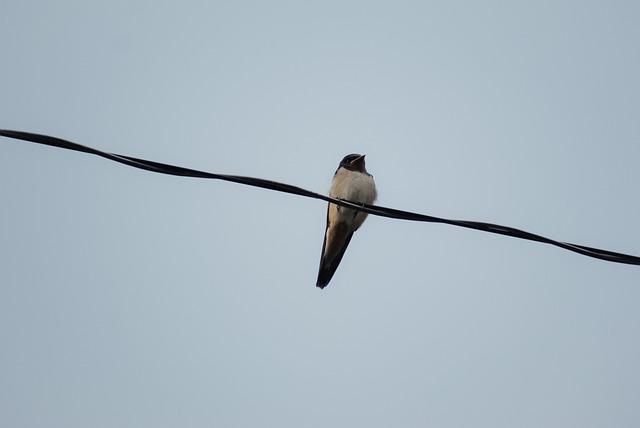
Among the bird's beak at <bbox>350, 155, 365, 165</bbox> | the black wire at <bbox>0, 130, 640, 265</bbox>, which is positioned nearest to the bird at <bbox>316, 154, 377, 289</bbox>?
the bird's beak at <bbox>350, 155, 365, 165</bbox>

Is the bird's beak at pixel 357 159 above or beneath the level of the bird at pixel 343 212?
above

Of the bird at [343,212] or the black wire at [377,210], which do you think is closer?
the black wire at [377,210]

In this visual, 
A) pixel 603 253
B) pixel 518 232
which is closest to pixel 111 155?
pixel 518 232

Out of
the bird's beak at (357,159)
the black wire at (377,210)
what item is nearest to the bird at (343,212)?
the bird's beak at (357,159)

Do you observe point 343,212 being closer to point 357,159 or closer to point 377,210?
point 357,159

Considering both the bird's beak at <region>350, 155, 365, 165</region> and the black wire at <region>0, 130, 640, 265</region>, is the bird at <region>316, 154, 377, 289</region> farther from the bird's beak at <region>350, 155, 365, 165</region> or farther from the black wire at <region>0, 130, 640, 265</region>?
the black wire at <region>0, 130, 640, 265</region>

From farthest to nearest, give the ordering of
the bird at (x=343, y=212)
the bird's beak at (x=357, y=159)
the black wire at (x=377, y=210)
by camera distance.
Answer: the bird's beak at (x=357, y=159) → the bird at (x=343, y=212) → the black wire at (x=377, y=210)

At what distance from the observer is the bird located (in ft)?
30.9

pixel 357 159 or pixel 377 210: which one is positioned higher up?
pixel 357 159

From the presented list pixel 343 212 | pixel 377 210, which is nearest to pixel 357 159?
pixel 343 212

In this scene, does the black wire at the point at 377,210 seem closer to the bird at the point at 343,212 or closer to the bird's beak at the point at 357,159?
the bird at the point at 343,212

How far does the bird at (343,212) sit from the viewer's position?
9.41m

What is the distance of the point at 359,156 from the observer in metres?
9.91

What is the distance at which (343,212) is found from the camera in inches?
371
